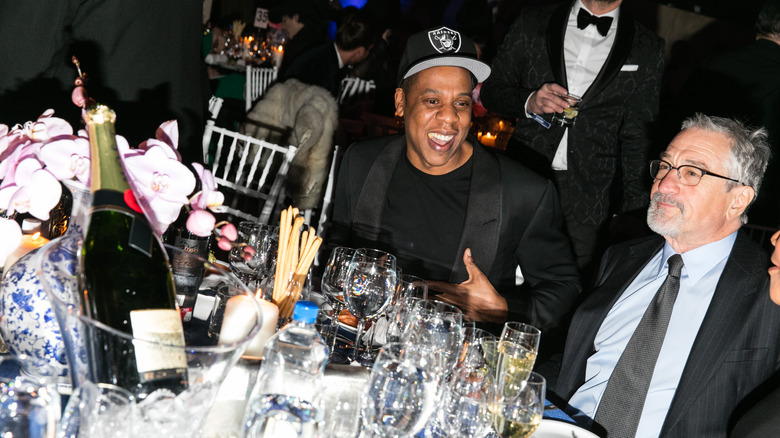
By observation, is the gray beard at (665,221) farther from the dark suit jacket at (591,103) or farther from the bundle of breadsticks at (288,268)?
the bundle of breadsticks at (288,268)

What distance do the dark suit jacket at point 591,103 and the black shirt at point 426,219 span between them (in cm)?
91

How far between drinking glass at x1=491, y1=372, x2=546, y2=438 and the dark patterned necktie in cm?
85

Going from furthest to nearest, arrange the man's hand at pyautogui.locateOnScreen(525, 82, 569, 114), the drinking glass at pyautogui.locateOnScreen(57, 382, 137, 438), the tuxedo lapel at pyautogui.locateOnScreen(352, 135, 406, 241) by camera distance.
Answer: the man's hand at pyautogui.locateOnScreen(525, 82, 569, 114) → the tuxedo lapel at pyautogui.locateOnScreen(352, 135, 406, 241) → the drinking glass at pyautogui.locateOnScreen(57, 382, 137, 438)

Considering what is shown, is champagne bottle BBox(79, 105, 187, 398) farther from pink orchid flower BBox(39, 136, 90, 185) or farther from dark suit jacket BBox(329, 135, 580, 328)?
dark suit jacket BBox(329, 135, 580, 328)

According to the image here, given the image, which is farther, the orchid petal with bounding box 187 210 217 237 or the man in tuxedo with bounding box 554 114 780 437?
the man in tuxedo with bounding box 554 114 780 437

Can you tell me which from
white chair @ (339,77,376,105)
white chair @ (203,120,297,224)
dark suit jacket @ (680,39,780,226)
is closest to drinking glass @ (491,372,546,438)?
white chair @ (203,120,297,224)

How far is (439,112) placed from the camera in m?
2.50

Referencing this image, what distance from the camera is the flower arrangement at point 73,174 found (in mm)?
1185

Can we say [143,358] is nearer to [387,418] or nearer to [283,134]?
[387,418]

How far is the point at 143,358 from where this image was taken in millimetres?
904

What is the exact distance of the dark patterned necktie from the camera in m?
2.02

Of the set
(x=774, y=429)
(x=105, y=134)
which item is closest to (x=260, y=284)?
(x=105, y=134)

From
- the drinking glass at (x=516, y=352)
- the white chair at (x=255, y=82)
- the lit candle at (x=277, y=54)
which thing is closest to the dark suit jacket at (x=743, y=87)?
the drinking glass at (x=516, y=352)

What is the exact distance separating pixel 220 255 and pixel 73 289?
9.21 feet
